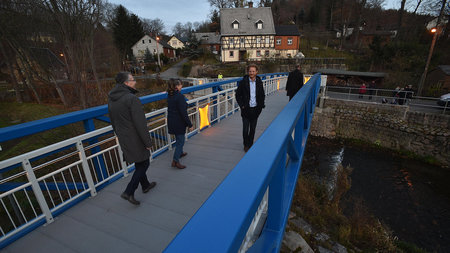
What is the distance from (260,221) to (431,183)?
15.8 m

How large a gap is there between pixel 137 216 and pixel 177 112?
6.24ft

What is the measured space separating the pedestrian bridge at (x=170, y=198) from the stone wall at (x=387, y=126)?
1637cm

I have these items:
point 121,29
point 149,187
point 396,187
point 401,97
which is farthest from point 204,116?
point 121,29

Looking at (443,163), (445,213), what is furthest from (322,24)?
(445,213)

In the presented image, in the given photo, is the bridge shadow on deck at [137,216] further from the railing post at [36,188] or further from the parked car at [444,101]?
the parked car at [444,101]

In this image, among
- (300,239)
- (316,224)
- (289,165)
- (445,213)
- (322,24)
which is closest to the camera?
(289,165)

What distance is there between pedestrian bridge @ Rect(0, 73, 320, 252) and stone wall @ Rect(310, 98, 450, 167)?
16.4 meters

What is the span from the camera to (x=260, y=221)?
7.06ft

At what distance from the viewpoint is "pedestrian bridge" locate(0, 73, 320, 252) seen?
68 centimetres

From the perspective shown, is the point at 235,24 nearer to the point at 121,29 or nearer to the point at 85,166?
the point at 121,29

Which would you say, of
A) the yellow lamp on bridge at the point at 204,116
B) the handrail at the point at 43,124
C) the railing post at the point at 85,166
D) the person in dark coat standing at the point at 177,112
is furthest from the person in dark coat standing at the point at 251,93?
the railing post at the point at 85,166

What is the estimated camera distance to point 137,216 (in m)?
2.84

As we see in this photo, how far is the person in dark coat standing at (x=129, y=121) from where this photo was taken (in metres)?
2.68

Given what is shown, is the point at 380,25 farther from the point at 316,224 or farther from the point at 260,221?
the point at 260,221
